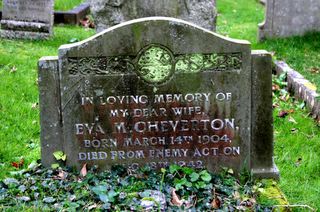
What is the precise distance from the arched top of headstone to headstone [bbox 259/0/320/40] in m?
6.13

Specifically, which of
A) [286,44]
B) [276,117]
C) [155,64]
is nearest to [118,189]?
[155,64]

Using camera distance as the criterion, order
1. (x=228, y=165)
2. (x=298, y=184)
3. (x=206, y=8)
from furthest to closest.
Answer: (x=206, y=8), (x=298, y=184), (x=228, y=165)

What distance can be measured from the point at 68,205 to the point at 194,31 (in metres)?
1.55

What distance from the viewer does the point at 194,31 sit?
13.5 feet

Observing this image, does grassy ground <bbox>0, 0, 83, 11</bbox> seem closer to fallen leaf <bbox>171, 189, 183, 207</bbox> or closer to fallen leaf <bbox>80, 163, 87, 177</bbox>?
fallen leaf <bbox>80, 163, 87, 177</bbox>

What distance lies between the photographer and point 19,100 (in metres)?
6.60

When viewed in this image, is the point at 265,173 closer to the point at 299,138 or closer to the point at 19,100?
the point at 299,138

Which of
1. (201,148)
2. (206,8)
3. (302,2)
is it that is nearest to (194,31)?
(201,148)

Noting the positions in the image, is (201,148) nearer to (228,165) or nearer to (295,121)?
(228,165)

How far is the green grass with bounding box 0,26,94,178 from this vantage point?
5339mm

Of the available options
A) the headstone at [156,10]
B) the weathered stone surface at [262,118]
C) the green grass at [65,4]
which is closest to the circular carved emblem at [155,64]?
the weathered stone surface at [262,118]

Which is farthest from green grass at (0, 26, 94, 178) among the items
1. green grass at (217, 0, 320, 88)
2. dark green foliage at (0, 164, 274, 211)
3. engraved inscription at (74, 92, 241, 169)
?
green grass at (217, 0, 320, 88)

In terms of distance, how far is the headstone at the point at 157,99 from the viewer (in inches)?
163

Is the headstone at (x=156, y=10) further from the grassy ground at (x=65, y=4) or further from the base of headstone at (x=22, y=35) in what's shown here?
the grassy ground at (x=65, y=4)
